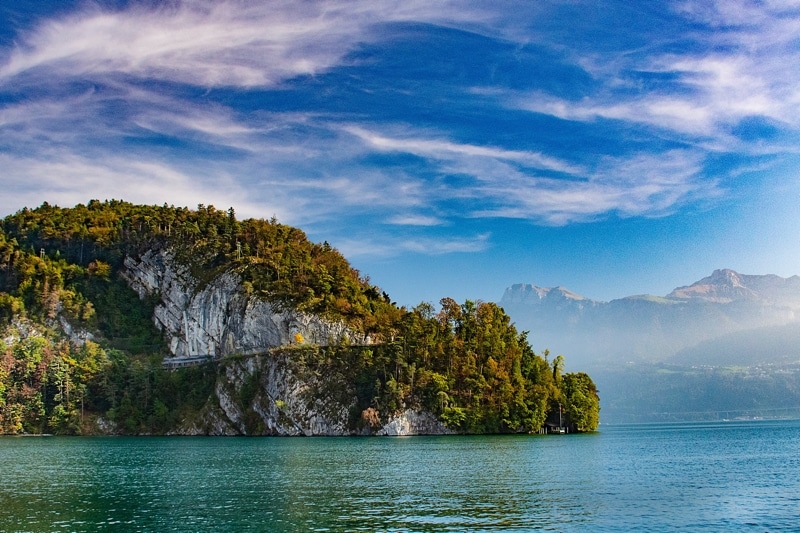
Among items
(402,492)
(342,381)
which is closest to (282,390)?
(342,381)

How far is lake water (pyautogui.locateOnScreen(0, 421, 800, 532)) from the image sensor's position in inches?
1810

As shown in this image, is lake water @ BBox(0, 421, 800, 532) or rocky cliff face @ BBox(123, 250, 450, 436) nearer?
lake water @ BBox(0, 421, 800, 532)

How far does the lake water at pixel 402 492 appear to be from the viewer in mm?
45969

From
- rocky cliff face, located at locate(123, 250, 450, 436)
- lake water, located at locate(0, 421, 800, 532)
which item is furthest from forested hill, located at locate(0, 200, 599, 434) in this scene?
lake water, located at locate(0, 421, 800, 532)

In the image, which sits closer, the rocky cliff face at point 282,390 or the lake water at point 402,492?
the lake water at point 402,492

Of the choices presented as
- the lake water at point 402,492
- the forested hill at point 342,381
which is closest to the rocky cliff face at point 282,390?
the forested hill at point 342,381

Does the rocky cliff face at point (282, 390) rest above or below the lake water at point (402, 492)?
above

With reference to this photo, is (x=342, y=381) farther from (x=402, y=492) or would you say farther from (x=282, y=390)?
(x=402, y=492)

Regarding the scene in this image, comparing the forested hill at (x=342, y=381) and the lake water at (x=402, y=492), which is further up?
the forested hill at (x=342, y=381)

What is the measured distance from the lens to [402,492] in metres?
60.5

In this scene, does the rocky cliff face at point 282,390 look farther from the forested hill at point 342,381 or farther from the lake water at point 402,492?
the lake water at point 402,492

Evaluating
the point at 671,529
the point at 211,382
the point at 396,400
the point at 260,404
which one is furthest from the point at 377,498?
the point at 211,382

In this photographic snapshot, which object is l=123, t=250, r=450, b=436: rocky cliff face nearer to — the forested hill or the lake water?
the forested hill

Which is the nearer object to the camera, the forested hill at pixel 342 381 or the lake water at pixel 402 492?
the lake water at pixel 402 492
